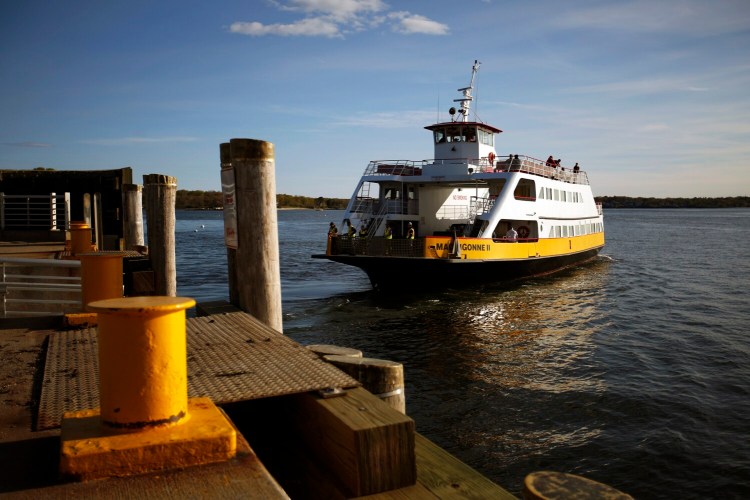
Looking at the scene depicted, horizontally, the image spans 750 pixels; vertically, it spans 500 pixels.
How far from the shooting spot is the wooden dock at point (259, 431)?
252 cm

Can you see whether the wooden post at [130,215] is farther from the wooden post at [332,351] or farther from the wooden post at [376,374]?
the wooden post at [376,374]

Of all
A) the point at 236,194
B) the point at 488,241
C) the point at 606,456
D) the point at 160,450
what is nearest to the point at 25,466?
the point at 160,450

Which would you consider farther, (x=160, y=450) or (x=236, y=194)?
(x=236, y=194)

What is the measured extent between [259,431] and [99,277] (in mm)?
2450

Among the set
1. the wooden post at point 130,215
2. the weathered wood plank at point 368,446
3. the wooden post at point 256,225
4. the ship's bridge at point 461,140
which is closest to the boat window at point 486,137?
the ship's bridge at point 461,140

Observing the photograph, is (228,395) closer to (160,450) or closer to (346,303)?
(160,450)

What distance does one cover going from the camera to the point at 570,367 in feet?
39.5

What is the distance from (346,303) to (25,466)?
1675 cm

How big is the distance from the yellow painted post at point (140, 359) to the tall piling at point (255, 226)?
2.58 meters

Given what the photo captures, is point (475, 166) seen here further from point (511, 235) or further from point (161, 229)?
point (161, 229)

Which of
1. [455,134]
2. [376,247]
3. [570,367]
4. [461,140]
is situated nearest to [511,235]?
[376,247]

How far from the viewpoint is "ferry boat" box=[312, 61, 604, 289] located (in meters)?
19.8

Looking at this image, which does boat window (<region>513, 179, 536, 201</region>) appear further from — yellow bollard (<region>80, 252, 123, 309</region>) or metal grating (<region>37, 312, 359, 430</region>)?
metal grating (<region>37, 312, 359, 430</region>)

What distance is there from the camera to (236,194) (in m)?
5.29
